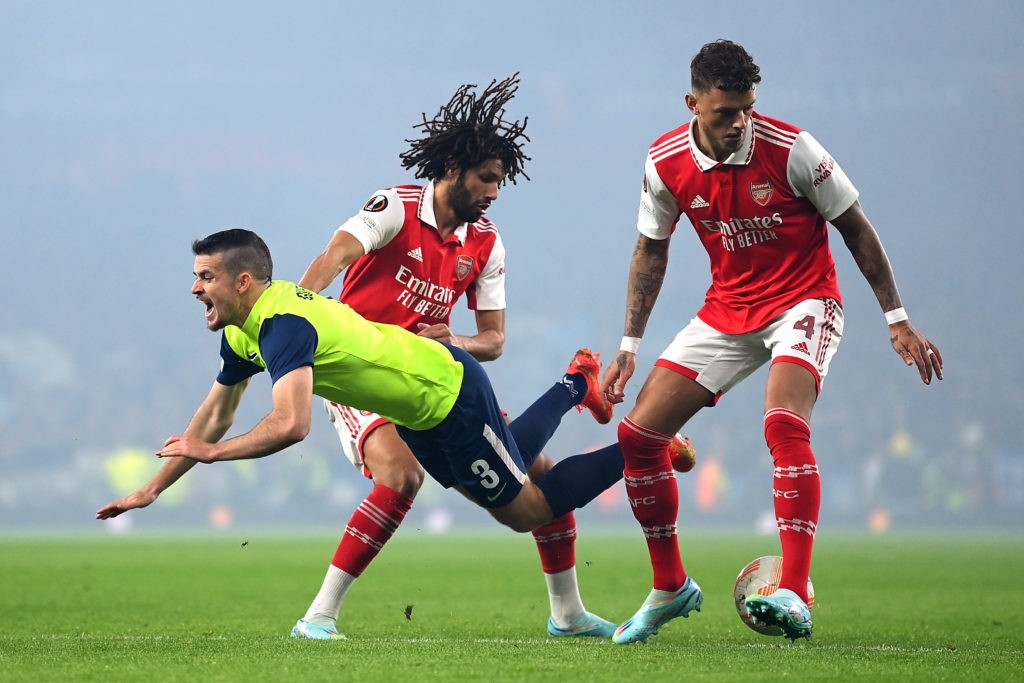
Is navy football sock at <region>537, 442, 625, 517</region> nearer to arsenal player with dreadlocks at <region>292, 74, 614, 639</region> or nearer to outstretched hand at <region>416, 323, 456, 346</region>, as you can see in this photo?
arsenal player with dreadlocks at <region>292, 74, 614, 639</region>

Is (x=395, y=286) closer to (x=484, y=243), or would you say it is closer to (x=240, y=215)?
(x=484, y=243)

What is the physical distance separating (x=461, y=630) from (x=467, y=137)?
2.84 meters

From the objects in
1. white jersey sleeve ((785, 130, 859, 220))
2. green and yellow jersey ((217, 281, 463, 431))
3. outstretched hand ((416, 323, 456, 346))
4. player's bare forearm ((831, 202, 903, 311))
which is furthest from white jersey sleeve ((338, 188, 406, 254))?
player's bare forearm ((831, 202, 903, 311))

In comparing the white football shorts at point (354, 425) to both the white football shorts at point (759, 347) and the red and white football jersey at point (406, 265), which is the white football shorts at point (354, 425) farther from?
the white football shorts at point (759, 347)

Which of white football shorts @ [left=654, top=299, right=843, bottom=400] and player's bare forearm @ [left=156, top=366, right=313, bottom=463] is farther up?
white football shorts @ [left=654, top=299, right=843, bottom=400]

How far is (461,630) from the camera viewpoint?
7629mm

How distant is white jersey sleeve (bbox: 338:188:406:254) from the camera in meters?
7.13

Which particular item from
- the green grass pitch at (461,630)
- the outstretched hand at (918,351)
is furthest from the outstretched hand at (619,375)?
the outstretched hand at (918,351)

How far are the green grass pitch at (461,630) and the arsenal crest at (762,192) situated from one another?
2.09 m

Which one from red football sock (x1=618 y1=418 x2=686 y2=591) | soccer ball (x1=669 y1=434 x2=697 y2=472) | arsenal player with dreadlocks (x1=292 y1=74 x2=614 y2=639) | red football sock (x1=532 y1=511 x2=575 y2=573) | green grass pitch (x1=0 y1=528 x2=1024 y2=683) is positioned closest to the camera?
green grass pitch (x1=0 y1=528 x2=1024 y2=683)

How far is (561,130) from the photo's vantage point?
251ft

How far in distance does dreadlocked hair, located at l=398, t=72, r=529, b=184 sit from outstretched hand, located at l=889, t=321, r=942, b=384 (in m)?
2.50

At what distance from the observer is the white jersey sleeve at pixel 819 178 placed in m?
6.14

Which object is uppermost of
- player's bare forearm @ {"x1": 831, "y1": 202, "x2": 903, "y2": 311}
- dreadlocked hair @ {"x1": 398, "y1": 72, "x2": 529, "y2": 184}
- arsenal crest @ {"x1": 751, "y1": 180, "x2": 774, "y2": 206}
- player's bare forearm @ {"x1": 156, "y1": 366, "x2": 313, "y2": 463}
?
dreadlocked hair @ {"x1": 398, "y1": 72, "x2": 529, "y2": 184}
